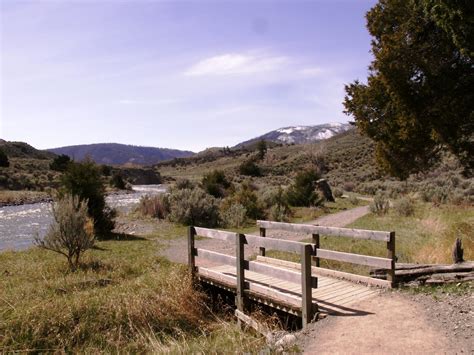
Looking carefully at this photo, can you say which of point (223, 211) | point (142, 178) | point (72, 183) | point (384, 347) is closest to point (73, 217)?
point (72, 183)

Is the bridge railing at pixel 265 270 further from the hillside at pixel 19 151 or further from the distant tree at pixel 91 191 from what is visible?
the hillside at pixel 19 151

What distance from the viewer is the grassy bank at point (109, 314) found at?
6.31 meters

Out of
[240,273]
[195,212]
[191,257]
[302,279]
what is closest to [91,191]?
[195,212]

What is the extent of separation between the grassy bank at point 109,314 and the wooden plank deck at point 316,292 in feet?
2.22

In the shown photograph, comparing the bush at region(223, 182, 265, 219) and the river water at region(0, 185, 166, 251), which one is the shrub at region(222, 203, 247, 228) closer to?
the bush at region(223, 182, 265, 219)

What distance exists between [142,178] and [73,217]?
7040 centimetres

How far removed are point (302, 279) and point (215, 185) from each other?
22.3 meters

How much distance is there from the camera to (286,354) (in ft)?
17.1

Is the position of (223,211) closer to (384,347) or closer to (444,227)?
(444,227)

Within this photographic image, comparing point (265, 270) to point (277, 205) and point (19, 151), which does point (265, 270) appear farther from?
point (19, 151)

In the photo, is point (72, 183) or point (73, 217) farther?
point (72, 183)

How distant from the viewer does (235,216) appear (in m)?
19.5

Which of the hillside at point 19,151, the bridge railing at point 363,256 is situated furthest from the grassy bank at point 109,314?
the hillside at point 19,151

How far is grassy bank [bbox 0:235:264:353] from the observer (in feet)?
20.7
